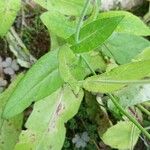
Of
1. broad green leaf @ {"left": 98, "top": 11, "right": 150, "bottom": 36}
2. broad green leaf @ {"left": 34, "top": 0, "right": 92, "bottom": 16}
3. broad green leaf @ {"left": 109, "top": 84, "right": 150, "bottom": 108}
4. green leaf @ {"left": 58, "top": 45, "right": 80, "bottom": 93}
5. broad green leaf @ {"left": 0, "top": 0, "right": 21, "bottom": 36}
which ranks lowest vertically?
broad green leaf @ {"left": 109, "top": 84, "right": 150, "bottom": 108}

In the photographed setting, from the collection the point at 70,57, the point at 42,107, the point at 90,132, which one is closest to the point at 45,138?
the point at 42,107

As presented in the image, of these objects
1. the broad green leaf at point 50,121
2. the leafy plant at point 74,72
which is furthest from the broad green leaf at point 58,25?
the broad green leaf at point 50,121

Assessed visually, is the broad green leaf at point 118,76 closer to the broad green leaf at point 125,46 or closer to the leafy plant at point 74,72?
the leafy plant at point 74,72

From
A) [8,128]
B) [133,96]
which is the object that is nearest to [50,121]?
[8,128]

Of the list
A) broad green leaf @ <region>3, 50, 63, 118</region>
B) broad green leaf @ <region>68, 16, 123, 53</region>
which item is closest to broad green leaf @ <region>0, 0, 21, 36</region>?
broad green leaf @ <region>3, 50, 63, 118</region>

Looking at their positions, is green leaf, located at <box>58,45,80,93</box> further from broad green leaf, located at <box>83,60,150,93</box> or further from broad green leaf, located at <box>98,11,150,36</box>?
broad green leaf, located at <box>98,11,150,36</box>

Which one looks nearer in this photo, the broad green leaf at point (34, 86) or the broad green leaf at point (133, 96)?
the broad green leaf at point (34, 86)

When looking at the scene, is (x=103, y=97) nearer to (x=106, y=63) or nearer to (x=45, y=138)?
(x=106, y=63)
